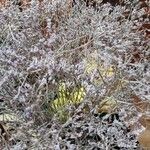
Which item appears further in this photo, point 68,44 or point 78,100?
point 68,44

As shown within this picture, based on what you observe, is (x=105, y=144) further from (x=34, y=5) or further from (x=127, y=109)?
(x=34, y=5)

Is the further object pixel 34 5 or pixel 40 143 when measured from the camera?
pixel 34 5

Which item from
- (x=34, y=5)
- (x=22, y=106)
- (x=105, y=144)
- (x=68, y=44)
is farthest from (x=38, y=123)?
(x=34, y=5)

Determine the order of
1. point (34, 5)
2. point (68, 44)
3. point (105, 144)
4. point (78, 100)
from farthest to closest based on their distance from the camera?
point (34, 5), point (68, 44), point (78, 100), point (105, 144)

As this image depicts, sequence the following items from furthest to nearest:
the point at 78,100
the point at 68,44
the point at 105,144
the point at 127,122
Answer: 1. the point at 68,44
2. the point at 78,100
3. the point at 127,122
4. the point at 105,144

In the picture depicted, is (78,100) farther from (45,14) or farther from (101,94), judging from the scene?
(45,14)

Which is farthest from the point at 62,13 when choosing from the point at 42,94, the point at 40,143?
the point at 40,143

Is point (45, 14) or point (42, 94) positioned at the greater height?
point (45, 14)

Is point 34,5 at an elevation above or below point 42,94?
above

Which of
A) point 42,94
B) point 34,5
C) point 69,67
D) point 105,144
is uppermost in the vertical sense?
point 34,5

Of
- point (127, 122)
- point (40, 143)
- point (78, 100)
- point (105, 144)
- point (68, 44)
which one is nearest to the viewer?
point (40, 143)
